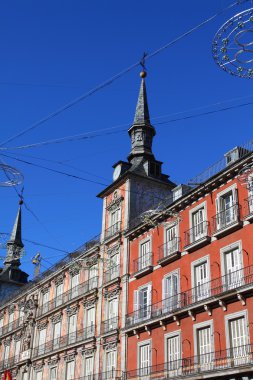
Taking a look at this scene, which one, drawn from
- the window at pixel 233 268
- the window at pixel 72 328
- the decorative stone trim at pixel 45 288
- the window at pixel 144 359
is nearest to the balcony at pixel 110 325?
the window at pixel 144 359

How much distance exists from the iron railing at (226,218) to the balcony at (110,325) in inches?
443

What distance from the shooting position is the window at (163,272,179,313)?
31328 mm

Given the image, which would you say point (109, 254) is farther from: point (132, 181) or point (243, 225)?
point (243, 225)

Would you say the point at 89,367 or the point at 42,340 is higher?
the point at 42,340

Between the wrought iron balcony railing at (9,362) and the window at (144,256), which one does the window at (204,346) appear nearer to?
the window at (144,256)

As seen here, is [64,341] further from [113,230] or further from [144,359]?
[144,359]

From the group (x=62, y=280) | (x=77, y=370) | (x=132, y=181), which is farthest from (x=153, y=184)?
Answer: (x=77, y=370)

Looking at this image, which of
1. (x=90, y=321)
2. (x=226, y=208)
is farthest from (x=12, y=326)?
(x=226, y=208)

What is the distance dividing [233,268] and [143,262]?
9.30 meters

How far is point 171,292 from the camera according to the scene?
3216 centimetres

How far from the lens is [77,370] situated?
39.9 m

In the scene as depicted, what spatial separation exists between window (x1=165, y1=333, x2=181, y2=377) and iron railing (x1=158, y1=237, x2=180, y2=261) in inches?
205

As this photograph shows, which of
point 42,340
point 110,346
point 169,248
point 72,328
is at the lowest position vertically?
point 110,346

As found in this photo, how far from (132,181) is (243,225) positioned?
15.2 metres
